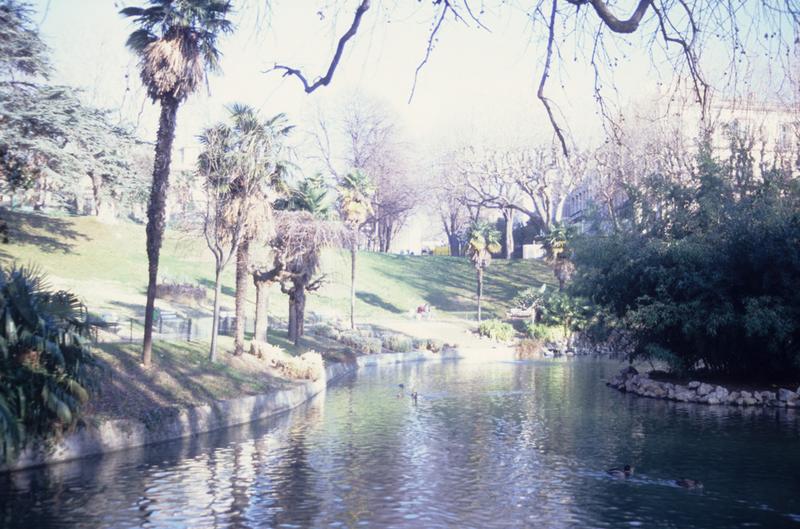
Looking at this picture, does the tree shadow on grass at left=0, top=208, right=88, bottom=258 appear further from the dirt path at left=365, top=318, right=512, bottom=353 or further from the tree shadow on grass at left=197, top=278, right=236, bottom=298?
the dirt path at left=365, top=318, right=512, bottom=353

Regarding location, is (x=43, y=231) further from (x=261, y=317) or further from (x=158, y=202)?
(x=158, y=202)

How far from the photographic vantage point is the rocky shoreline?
102 ft

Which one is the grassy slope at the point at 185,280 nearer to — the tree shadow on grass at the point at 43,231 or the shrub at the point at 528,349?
the tree shadow on grass at the point at 43,231

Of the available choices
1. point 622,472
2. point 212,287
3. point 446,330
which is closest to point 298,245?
point 212,287

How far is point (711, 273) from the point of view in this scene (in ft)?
108

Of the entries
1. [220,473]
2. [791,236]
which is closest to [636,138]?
[791,236]

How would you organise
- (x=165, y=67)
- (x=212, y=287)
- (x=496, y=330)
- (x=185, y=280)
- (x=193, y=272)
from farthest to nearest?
(x=193, y=272)
(x=496, y=330)
(x=212, y=287)
(x=185, y=280)
(x=165, y=67)

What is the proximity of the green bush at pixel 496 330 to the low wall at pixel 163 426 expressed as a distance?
31.8 meters

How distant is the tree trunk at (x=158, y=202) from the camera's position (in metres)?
26.0

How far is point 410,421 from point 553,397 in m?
8.89

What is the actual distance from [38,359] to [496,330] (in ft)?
163

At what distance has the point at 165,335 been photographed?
35000 millimetres

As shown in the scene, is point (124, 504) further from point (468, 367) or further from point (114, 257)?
point (114, 257)

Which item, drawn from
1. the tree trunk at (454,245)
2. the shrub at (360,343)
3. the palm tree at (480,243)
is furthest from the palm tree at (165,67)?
the tree trunk at (454,245)
